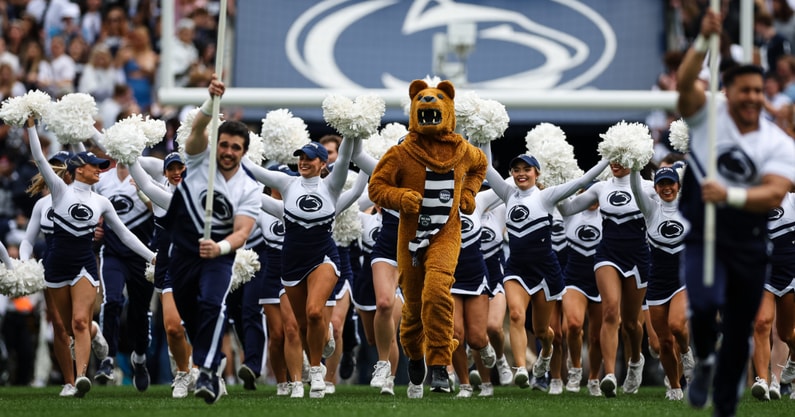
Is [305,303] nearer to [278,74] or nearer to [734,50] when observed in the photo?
[278,74]

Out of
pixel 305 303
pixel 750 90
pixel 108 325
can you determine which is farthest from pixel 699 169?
pixel 108 325

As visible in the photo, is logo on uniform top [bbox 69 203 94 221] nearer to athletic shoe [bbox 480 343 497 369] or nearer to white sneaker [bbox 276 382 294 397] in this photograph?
white sneaker [bbox 276 382 294 397]

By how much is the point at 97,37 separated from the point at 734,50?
9564mm

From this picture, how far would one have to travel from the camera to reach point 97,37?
21.0 meters

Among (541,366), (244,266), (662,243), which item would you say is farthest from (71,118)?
(662,243)

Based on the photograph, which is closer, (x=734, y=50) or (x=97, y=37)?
(x=734, y=50)

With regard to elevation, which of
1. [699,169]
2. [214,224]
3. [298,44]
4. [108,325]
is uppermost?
[298,44]

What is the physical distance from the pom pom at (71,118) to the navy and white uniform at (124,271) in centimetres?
91

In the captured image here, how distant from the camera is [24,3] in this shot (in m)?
22.0

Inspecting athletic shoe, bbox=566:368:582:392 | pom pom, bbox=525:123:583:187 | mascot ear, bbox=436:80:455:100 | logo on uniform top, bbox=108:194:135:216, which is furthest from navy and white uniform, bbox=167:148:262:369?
athletic shoe, bbox=566:368:582:392

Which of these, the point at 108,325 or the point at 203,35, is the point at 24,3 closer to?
the point at 203,35

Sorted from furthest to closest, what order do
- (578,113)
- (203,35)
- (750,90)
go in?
(203,35)
(578,113)
(750,90)

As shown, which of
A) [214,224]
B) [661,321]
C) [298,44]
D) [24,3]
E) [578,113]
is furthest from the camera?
[24,3]

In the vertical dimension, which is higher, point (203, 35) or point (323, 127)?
point (203, 35)
